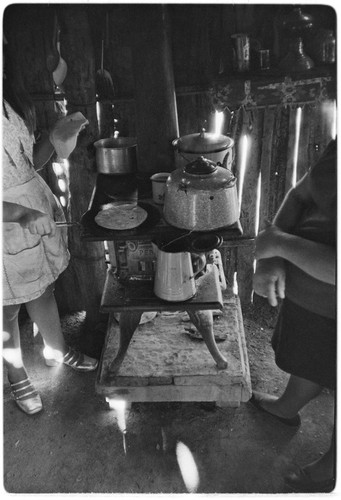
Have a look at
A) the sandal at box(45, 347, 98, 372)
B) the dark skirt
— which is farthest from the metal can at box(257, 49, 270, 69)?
the sandal at box(45, 347, 98, 372)

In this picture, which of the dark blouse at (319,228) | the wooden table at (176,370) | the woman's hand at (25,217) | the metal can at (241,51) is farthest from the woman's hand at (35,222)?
the metal can at (241,51)

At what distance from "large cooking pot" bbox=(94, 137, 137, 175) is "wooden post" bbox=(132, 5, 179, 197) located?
0.05 metres

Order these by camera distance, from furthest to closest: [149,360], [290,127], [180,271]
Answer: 1. [149,360]
2. [290,127]
3. [180,271]

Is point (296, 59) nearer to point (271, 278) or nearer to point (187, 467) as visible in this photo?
point (271, 278)

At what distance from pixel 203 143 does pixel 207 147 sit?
0.02 meters

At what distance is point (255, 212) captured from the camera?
6.88ft

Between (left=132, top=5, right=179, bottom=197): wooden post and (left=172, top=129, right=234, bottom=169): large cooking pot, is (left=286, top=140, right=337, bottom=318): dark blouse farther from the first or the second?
(left=132, top=5, right=179, bottom=197): wooden post

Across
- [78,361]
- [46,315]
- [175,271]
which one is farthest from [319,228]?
[78,361]

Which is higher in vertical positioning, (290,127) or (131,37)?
(131,37)

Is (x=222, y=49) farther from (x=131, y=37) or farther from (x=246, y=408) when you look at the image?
(x=246, y=408)

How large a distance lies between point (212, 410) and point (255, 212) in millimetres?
922

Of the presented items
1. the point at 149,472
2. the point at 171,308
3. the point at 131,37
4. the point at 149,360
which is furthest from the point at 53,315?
the point at 131,37

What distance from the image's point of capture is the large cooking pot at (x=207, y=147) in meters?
1.73

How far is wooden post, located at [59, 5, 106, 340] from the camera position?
5.78 feet
